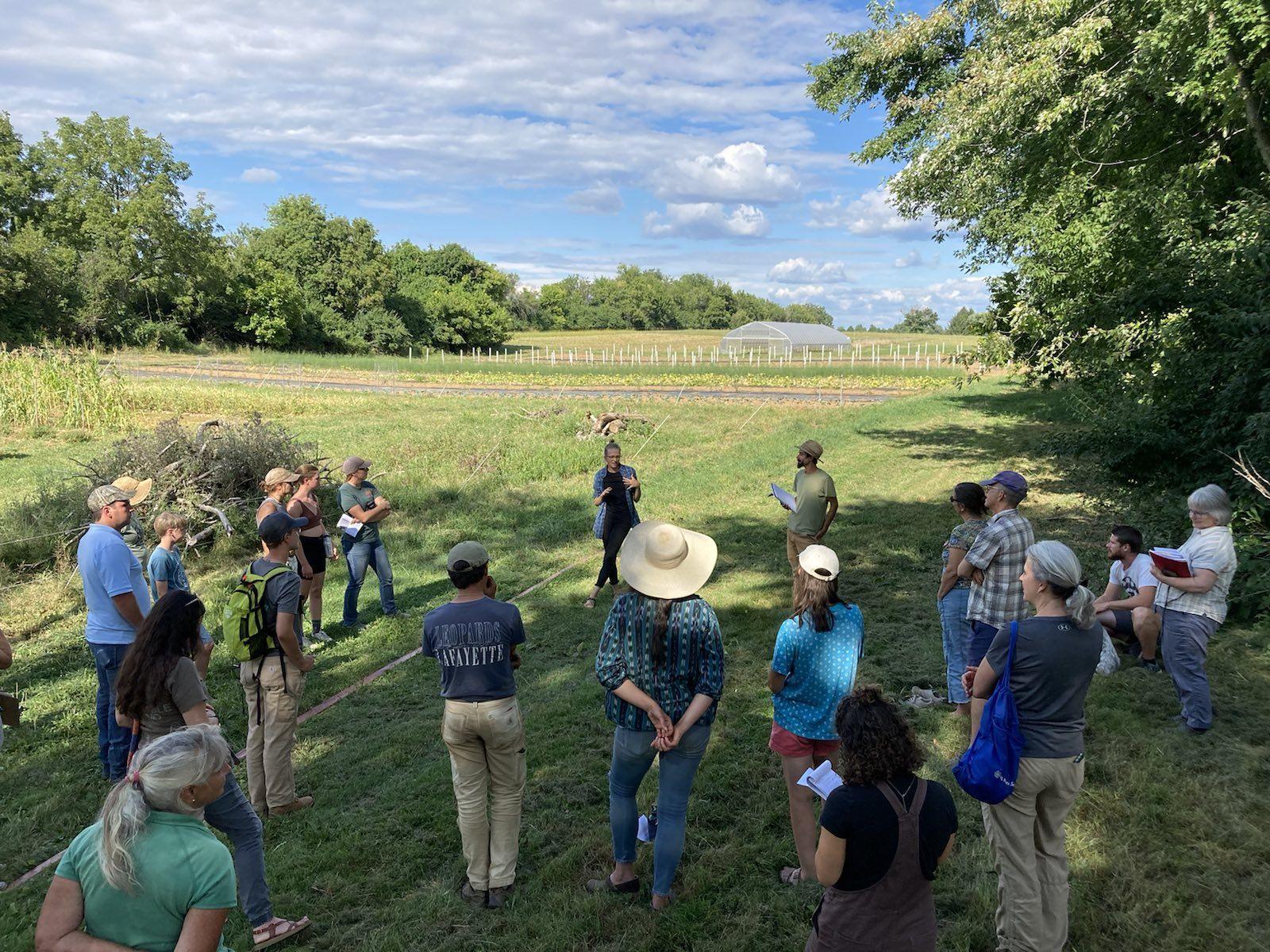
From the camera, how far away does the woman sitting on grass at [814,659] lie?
12.2ft

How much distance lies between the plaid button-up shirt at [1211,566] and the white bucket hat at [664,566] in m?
3.85

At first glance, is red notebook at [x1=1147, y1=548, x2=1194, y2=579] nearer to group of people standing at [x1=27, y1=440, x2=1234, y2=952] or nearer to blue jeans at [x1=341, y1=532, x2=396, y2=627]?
group of people standing at [x1=27, y1=440, x2=1234, y2=952]

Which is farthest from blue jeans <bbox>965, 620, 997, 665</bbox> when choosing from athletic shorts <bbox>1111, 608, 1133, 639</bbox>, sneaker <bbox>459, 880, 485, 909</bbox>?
sneaker <bbox>459, 880, 485, 909</bbox>

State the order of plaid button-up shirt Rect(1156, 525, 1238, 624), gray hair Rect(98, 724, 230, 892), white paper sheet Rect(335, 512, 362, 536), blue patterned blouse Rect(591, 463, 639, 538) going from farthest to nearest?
1. blue patterned blouse Rect(591, 463, 639, 538)
2. white paper sheet Rect(335, 512, 362, 536)
3. plaid button-up shirt Rect(1156, 525, 1238, 624)
4. gray hair Rect(98, 724, 230, 892)

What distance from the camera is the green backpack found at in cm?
442

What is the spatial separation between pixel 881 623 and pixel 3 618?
9549 mm

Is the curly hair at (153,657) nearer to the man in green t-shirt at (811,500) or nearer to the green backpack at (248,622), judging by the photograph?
the green backpack at (248,622)

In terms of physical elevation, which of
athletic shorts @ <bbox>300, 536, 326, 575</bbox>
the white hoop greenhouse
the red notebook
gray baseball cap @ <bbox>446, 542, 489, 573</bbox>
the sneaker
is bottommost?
the sneaker

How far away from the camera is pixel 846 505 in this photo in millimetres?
13430

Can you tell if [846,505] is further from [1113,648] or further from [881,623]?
[1113,648]

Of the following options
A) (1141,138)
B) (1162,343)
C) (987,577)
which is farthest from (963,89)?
(987,577)

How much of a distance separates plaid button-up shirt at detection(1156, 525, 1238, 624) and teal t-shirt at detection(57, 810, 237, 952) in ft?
19.1

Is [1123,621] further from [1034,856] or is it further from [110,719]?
[110,719]

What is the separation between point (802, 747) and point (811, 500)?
4.07 meters
